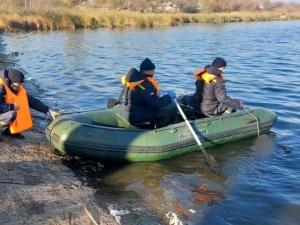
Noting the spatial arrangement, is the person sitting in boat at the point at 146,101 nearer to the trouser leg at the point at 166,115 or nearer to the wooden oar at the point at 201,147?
the trouser leg at the point at 166,115

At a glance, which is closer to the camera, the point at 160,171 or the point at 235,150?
the point at 160,171

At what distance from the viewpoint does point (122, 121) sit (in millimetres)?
7555

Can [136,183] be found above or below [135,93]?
below

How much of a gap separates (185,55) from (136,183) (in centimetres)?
1490

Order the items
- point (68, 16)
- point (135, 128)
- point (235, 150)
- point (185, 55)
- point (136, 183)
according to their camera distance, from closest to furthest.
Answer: point (136, 183)
point (135, 128)
point (235, 150)
point (185, 55)
point (68, 16)

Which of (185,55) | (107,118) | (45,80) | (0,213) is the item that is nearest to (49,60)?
(45,80)

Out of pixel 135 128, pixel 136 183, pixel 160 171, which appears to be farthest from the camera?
pixel 135 128

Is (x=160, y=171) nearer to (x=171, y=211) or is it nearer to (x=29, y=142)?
(x=171, y=211)

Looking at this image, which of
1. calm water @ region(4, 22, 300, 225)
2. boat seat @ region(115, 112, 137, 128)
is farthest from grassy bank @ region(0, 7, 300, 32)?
boat seat @ region(115, 112, 137, 128)

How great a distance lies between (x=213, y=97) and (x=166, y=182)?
2.14 meters

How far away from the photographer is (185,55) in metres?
20.7

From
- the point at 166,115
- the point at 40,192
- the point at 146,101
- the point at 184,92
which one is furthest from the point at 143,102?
the point at 184,92

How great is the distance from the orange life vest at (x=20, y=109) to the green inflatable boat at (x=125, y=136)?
37 cm

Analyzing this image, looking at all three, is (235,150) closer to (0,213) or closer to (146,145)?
(146,145)
